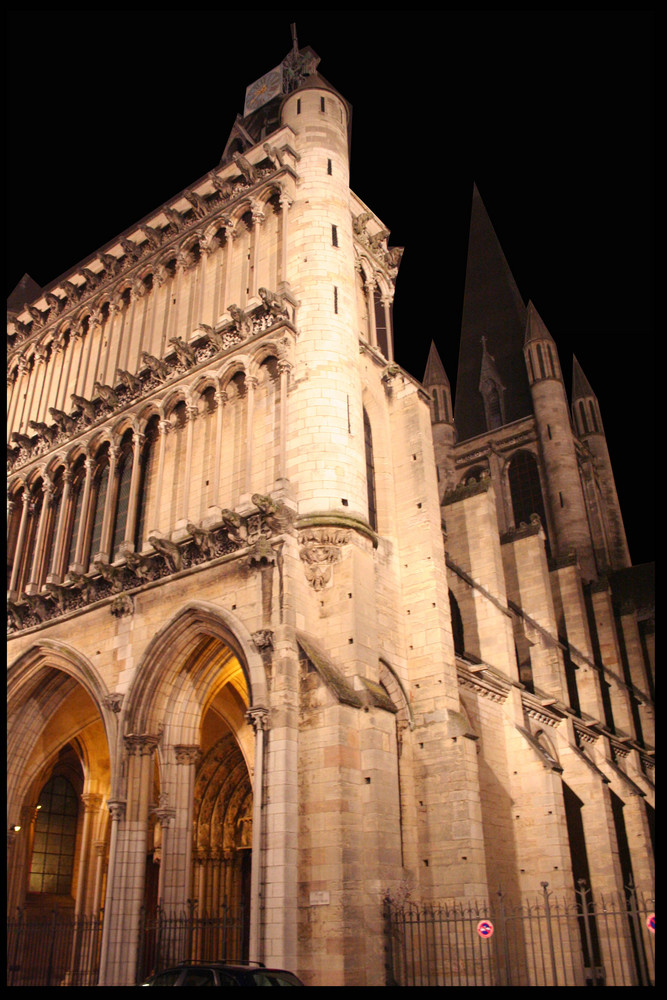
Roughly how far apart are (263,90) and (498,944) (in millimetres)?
23836

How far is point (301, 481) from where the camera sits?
1436cm

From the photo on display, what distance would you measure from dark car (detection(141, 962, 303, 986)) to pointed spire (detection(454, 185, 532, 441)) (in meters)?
33.8

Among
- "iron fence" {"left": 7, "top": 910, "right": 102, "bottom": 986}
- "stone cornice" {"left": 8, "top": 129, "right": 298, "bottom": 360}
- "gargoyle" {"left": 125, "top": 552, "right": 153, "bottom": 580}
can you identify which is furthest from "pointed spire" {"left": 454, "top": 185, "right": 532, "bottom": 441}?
"iron fence" {"left": 7, "top": 910, "right": 102, "bottom": 986}

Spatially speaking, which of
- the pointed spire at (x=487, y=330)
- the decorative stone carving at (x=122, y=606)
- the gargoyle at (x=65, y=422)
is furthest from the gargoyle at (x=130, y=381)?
the pointed spire at (x=487, y=330)

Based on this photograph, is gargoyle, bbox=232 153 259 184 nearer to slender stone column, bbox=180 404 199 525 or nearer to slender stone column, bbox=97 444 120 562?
slender stone column, bbox=180 404 199 525

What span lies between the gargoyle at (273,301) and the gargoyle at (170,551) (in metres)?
5.10

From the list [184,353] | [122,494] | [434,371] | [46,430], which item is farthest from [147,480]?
[434,371]

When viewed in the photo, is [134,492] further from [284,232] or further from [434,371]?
[434,371]

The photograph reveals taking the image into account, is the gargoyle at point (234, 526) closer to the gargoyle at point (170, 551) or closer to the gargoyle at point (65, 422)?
the gargoyle at point (170, 551)

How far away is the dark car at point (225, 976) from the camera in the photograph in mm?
8266

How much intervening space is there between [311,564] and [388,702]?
264 centimetres

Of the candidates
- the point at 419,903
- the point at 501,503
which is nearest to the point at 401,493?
the point at 419,903

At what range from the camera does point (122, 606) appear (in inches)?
595
